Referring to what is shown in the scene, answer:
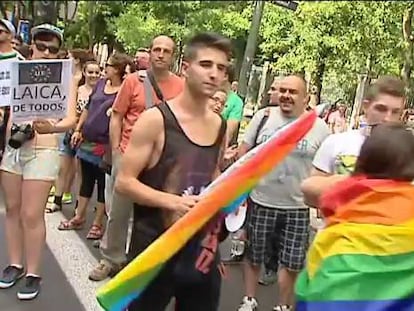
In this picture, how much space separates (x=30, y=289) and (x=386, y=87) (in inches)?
93.2

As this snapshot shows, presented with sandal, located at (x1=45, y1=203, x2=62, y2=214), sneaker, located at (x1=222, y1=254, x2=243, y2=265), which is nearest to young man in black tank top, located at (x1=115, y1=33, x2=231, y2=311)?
sneaker, located at (x1=222, y1=254, x2=243, y2=265)

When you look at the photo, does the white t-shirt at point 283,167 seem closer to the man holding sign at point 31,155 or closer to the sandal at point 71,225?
the man holding sign at point 31,155

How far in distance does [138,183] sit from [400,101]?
1.00 meters

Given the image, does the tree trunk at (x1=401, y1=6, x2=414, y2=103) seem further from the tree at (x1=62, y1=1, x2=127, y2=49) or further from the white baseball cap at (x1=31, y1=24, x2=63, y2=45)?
the white baseball cap at (x1=31, y1=24, x2=63, y2=45)

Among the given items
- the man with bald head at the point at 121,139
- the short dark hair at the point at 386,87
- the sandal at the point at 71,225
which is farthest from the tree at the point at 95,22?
the sandal at the point at 71,225

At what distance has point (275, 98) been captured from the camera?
138 inches

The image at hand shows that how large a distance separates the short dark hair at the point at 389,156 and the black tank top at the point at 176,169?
0.54m

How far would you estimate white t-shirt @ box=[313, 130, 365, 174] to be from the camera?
9.07 feet

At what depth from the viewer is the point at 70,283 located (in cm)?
445

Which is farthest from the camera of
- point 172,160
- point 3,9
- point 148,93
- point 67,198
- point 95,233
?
point 67,198

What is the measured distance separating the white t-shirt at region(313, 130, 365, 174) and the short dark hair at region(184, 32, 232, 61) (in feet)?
2.56

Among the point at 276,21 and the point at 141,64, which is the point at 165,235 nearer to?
the point at 276,21

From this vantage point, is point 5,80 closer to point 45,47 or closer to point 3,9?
point 45,47

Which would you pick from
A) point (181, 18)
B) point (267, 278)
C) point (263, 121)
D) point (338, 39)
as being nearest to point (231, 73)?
point (338, 39)
